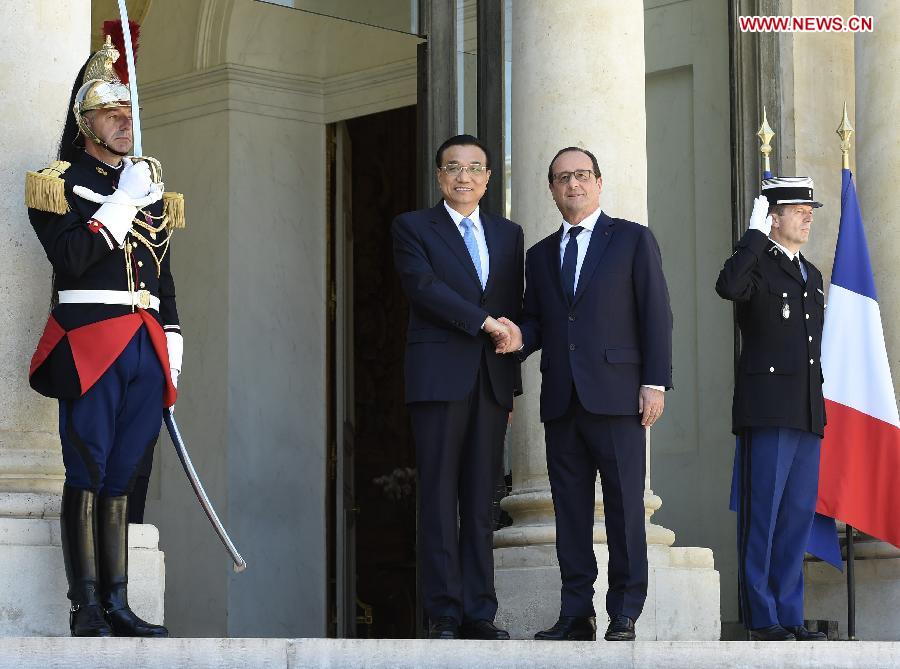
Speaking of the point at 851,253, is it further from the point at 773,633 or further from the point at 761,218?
the point at 773,633

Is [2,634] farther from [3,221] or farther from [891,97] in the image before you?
[891,97]

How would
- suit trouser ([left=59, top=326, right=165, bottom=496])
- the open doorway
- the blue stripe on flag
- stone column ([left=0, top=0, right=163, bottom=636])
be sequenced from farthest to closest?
1. the open doorway
2. the blue stripe on flag
3. stone column ([left=0, top=0, right=163, bottom=636])
4. suit trouser ([left=59, top=326, right=165, bottom=496])

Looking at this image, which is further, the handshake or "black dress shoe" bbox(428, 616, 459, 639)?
the handshake

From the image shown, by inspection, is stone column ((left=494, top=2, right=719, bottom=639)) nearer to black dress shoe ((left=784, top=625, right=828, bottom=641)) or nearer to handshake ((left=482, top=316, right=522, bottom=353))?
black dress shoe ((left=784, top=625, right=828, bottom=641))

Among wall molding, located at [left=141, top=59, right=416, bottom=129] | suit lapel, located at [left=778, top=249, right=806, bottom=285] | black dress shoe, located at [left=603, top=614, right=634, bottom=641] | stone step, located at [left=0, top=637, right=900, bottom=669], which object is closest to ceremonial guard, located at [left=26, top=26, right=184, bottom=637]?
stone step, located at [left=0, top=637, right=900, bottom=669]

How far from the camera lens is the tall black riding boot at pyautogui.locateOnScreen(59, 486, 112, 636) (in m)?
6.43

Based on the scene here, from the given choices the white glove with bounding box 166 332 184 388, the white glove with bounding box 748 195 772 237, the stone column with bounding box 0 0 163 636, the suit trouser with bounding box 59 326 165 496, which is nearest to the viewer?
the suit trouser with bounding box 59 326 165 496

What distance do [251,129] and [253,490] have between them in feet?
7.78

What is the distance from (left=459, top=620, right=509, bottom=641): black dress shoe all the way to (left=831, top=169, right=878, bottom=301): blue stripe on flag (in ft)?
9.79

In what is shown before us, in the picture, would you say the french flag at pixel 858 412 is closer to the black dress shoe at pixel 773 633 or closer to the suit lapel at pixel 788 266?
the suit lapel at pixel 788 266

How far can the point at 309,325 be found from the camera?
42.7 feet

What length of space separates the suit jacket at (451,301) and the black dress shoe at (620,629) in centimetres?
93

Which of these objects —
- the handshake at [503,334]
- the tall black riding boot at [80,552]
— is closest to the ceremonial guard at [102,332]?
the tall black riding boot at [80,552]

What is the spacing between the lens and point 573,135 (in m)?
8.74
